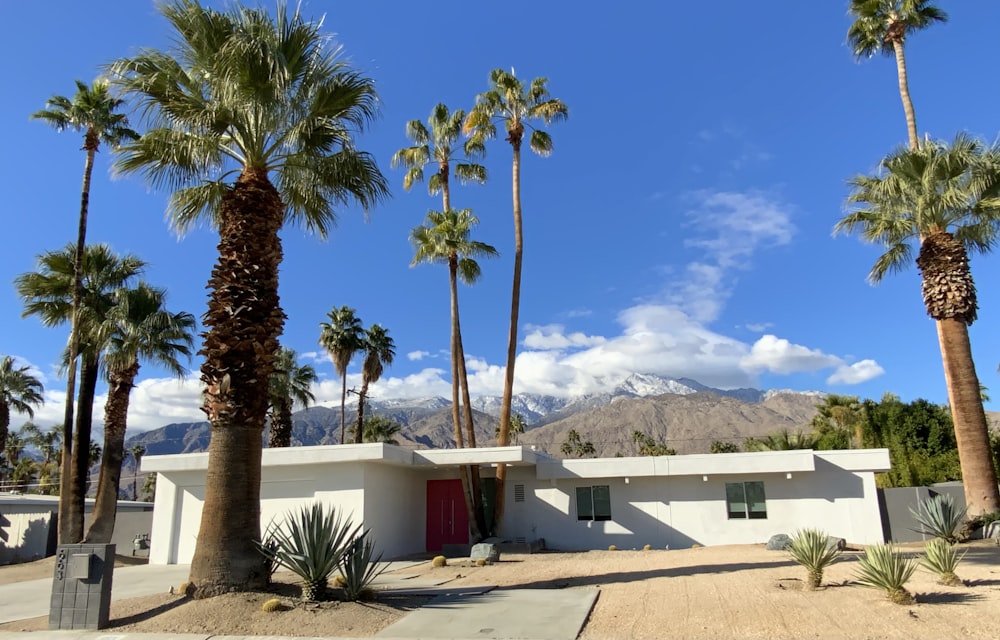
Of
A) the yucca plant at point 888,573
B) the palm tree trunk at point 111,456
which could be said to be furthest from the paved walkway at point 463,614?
the palm tree trunk at point 111,456

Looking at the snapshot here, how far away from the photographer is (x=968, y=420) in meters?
18.0

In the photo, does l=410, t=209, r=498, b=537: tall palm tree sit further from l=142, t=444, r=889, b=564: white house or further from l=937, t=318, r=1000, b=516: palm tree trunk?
l=937, t=318, r=1000, b=516: palm tree trunk

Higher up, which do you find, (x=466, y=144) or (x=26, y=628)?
(x=466, y=144)

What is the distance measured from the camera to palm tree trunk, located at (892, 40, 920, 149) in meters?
21.0

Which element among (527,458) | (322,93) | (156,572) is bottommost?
(156,572)

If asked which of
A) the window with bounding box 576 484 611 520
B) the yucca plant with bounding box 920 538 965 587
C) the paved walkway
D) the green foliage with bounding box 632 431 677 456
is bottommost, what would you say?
the paved walkway

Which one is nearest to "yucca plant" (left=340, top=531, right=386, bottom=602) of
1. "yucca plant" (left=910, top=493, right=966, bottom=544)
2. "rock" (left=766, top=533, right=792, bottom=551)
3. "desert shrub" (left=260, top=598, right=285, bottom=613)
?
"desert shrub" (left=260, top=598, right=285, bottom=613)

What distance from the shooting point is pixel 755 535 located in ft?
66.8

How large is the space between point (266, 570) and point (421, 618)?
8.82 feet

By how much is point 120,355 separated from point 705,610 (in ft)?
67.2

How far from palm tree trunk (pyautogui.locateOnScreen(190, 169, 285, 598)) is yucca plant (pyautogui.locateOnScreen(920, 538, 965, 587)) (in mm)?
9958

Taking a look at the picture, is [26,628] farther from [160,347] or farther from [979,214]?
[979,214]

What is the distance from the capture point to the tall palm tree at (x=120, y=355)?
72.6 ft

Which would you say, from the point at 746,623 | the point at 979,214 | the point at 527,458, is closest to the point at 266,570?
the point at 746,623
